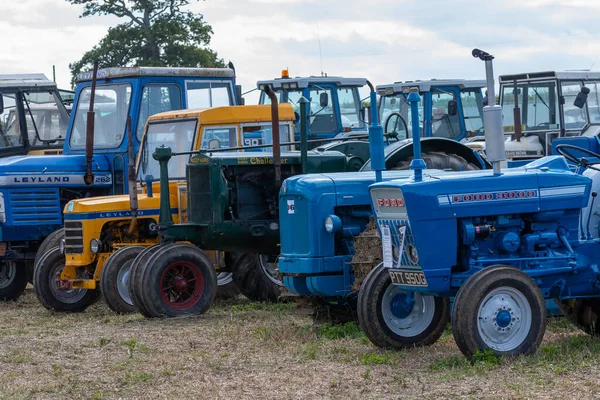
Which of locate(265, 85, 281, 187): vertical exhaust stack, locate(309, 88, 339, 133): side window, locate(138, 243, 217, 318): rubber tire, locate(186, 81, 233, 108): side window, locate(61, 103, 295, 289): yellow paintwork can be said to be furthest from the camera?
locate(309, 88, 339, 133): side window

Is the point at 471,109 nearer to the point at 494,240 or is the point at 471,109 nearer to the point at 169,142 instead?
the point at 169,142

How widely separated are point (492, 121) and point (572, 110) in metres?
11.5

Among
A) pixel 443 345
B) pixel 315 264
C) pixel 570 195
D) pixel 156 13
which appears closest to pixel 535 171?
pixel 570 195

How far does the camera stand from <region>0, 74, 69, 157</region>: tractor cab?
46.9 feet

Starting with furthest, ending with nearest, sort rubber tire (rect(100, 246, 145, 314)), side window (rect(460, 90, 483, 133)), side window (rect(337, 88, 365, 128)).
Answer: side window (rect(460, 90, 483, 133)), side window (rect(337, 88, 365, 128)), rubber tire (rect(100, 246, 145, 314))

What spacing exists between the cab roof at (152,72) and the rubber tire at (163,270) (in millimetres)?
3239

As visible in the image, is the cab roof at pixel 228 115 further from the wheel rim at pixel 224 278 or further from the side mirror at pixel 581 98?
the side mirror at pixel 581 98

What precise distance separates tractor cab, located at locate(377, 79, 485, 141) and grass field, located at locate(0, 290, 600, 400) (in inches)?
384

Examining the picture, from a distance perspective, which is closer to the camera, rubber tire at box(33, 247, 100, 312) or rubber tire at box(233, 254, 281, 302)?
rubber tire at box(233, 254, 281, 302)

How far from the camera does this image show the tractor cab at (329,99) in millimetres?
17891

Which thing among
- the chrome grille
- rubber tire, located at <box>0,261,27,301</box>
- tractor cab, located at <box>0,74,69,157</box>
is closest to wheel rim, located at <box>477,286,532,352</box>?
the chrome grille

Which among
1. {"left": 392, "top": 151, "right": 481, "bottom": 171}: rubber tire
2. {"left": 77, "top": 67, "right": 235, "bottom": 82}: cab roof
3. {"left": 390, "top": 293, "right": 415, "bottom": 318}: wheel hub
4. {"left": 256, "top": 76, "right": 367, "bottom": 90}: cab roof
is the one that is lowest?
{"left": 390, "top": 293, "right": 415, "bottom": 318}: wheel hub

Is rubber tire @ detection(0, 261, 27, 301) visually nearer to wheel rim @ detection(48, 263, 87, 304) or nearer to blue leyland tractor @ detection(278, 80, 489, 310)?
wheel rim @ detection(48, 263, 87, 304)

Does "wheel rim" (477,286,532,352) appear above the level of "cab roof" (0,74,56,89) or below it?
below
